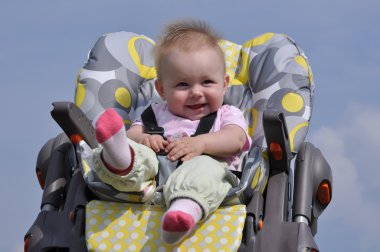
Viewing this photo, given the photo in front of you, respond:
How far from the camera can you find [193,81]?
3357mm

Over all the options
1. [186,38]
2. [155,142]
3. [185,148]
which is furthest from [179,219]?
[186,38]

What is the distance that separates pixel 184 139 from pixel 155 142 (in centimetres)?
14

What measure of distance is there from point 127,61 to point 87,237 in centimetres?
129

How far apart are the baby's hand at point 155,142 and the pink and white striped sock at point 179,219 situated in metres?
0.50

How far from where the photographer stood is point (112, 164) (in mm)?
2830

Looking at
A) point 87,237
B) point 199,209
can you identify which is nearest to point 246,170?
point 199,209

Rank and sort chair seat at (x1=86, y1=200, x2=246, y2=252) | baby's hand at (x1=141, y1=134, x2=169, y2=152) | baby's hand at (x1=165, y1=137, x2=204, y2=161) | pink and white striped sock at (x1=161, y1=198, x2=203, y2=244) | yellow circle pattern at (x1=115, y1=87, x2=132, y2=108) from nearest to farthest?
pink and white striped sock at (x1=161, y1=198, x2=203, y2=244), chair seat at (x1=86, y1=200, x2=246, y2=252), baby's hand at (x1=165, y1=137, x2=204, y2=161), baby's hand at (x1=141, y1=134, x2=169, y2=152), yellow circle pattern at (x1=115, y1=87, x2=132, y2=108)

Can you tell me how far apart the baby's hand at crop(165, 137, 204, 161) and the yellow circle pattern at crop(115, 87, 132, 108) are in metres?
0.75

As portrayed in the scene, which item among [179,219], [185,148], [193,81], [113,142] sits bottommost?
[179,219]

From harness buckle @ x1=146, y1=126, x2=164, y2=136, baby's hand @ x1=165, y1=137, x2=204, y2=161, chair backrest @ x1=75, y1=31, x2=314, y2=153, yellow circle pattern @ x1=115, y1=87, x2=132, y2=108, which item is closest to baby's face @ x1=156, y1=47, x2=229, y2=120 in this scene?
harness buckle @ x1=146, y1=126, x2=164, y2=136

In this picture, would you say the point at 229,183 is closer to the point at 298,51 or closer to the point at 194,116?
the point at 194,116

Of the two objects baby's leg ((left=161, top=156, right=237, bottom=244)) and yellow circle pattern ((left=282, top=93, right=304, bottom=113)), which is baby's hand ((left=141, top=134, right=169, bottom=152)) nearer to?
baby's leg ((left=161, top=156, right=237, bottom=244))

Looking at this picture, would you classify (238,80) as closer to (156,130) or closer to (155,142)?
(156,130)

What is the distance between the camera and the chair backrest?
3742 mm
